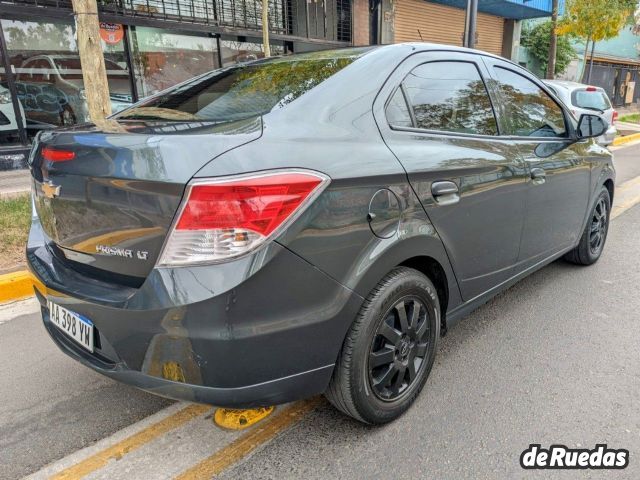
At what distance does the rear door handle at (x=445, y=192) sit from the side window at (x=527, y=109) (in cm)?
77

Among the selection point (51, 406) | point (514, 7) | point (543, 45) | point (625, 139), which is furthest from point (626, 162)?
point (543, 45)

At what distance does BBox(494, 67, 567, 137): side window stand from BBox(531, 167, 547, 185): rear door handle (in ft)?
0.77

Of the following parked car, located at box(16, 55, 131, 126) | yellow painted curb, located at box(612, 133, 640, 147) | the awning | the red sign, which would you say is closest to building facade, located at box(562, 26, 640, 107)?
the awning

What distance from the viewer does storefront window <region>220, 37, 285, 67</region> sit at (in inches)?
420

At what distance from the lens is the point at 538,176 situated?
297 cm

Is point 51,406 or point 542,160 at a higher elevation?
point 542,160

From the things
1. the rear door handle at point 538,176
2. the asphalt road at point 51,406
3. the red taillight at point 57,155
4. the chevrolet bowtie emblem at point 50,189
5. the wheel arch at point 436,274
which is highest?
the red taillight at point 57,155

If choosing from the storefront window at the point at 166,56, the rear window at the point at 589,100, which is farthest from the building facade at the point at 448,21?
the storefront window at the point at 166,56

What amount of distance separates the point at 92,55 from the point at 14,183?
10.8 feet

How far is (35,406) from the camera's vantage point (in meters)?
2.45

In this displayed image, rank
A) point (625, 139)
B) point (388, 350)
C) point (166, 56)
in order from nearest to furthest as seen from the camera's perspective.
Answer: point (388, 350), point (166, 56), point (625, 139)

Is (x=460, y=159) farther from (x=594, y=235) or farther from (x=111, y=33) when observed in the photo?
(x=111, y=33)

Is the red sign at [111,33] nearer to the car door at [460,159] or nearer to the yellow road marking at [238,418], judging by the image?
the car door at [460,159]

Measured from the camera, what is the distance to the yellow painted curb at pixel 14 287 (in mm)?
3668
